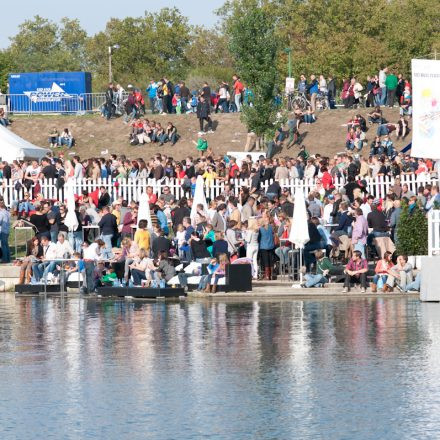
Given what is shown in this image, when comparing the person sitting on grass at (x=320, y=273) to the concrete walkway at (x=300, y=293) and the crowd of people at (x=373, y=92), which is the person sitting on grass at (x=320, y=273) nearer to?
the concrete walkway at (x=300, y=293)

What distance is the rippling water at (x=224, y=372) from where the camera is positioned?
13594mm

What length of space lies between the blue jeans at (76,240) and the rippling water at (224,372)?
7539 millimetres

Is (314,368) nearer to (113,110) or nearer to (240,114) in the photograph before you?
(240,114)

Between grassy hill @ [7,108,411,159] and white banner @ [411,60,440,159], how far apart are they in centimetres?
1676

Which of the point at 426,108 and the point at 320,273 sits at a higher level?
the point at 426,108

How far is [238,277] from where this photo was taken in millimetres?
27766

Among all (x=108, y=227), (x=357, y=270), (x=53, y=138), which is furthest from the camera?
(x=53, y=138)

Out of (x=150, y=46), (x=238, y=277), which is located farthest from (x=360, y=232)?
(x=150, y=46)

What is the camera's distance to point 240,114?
5256cm

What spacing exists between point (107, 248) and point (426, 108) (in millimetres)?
7917

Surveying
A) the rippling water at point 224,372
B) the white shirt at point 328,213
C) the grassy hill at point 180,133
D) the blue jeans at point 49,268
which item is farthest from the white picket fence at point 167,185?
the rippling water at point 224,372

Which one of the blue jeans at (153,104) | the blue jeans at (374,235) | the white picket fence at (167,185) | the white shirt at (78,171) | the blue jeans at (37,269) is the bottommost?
the blue jeans at (37,269)

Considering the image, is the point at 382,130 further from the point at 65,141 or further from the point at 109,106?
the point at 109,106

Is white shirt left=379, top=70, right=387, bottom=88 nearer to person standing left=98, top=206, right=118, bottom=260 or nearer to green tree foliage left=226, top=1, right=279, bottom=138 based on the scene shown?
green tree foliage left=226, top=1, right=279, bottom=138
